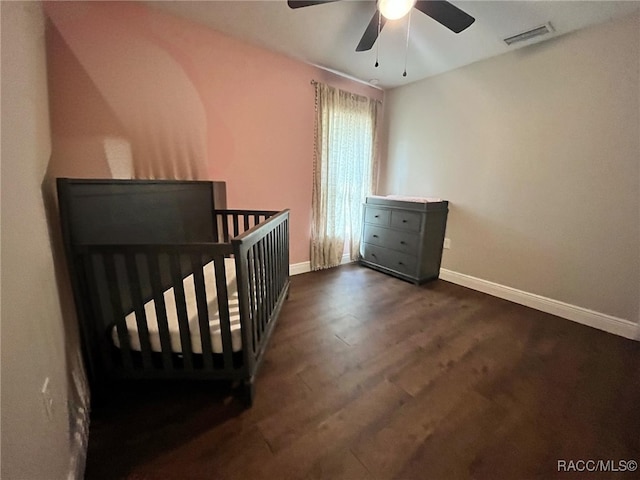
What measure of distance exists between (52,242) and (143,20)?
1851 mm

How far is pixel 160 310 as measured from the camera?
1170mm

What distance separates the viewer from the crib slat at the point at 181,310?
3.74 ft

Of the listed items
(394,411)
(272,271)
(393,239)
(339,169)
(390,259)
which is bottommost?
(394,411)

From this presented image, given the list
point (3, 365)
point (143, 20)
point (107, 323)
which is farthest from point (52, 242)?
point (143, 20)

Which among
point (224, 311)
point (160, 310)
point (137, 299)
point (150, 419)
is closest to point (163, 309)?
point (160, 310)

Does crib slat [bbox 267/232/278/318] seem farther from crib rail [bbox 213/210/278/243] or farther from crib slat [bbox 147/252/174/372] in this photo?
crib slat [bbox 147/252/174/372]

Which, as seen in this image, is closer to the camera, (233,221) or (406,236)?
(233,221)

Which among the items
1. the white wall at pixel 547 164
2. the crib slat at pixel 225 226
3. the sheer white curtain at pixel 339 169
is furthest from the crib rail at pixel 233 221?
the white wall at pixel 547 164

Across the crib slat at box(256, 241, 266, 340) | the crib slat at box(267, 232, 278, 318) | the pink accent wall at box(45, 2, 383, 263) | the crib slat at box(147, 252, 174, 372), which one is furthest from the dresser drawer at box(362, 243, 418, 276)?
the crib slat at box(147, 252, 174, 372)

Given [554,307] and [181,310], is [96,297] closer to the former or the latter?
[181,310]

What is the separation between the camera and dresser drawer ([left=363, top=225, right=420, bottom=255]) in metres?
2.95

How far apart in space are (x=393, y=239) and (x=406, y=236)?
7.4 inches

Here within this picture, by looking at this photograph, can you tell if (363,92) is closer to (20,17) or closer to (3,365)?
(20,17)

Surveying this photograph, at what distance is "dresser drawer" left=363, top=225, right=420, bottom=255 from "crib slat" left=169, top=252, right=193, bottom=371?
2.40 meters
